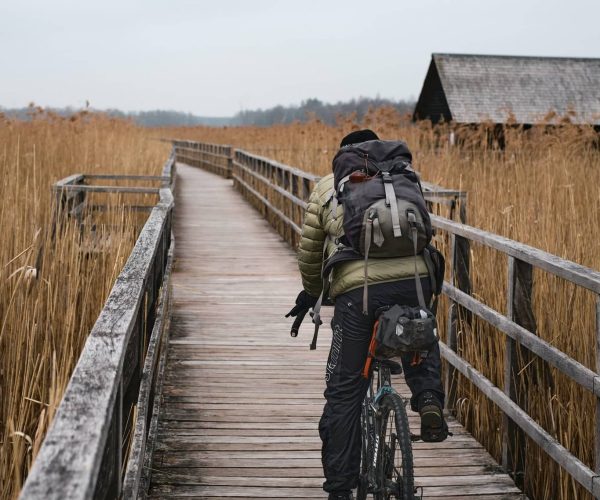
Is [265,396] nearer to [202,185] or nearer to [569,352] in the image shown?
[569,352]

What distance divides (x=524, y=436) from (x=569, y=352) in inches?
16.6

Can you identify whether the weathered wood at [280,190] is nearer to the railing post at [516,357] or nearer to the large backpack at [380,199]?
the railing post at [516,357]

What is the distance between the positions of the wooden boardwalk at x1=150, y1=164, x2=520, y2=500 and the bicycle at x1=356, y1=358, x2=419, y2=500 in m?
0.60

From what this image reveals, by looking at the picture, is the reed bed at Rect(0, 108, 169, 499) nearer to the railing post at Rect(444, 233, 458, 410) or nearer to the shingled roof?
the railing post at Rect(444, 233, 458, 410)

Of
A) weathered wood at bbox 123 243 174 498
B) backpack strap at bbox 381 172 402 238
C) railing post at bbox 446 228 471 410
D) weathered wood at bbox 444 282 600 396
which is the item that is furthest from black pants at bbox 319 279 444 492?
railing post at bbox 446 228 471 410

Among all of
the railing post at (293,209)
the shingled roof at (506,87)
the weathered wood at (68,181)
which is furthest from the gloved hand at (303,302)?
the shingled roof at (506,87)

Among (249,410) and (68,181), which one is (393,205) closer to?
(249,410)

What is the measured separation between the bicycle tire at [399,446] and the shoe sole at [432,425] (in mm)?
112

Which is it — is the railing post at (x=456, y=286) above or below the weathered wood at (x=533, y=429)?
above

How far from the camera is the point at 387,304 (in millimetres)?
2926

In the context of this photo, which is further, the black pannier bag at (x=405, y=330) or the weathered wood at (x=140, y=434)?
the black pannier bag at (x=405, y=330)

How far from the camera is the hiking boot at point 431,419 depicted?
2980 millimetres

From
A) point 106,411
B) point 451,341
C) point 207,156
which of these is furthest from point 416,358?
point 207,156

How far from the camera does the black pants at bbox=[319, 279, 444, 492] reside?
2.97 meters
